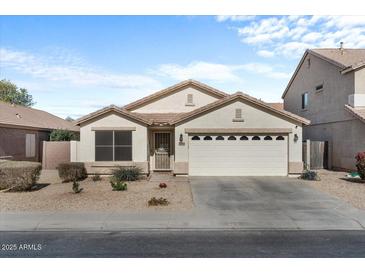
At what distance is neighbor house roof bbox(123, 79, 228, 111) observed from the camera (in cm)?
2200

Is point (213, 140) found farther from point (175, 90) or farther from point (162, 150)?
point (175, 90)

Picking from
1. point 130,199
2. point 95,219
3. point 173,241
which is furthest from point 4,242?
point 130,199

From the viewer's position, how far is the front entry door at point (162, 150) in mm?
20422

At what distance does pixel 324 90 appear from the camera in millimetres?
23359

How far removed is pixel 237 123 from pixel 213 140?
1.60m

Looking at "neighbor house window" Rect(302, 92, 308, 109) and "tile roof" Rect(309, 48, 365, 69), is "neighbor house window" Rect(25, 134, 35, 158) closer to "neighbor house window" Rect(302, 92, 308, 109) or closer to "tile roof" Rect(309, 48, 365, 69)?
"neighbor house window" Rect(302, 92, 308, 109)

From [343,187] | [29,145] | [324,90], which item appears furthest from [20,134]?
[324,90]

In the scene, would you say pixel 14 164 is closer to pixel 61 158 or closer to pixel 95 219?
pixel 95 219

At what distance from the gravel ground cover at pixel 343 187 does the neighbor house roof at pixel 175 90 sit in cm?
818

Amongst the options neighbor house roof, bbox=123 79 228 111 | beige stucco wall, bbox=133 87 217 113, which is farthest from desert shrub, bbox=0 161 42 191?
beige stucco wall, bbox=133 87 217 113

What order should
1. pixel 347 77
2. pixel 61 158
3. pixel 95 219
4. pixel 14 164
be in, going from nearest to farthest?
pixel 95 219, pixel 14 164, pixel 347 77, pixel 61 158

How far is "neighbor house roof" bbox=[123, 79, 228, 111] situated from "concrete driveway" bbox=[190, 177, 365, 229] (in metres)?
7.50

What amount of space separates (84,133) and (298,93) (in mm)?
17835

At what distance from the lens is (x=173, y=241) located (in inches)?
309
